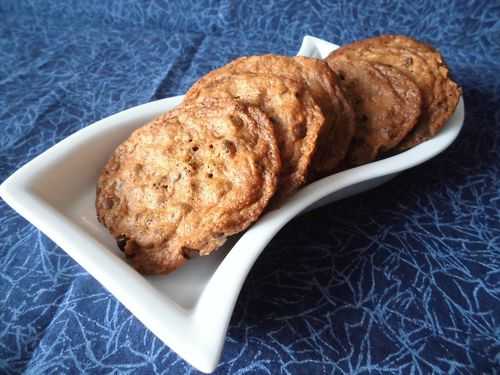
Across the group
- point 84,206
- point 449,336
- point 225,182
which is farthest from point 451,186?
point 84,206

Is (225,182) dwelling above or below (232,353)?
above

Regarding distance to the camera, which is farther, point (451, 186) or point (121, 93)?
point (121, 93)

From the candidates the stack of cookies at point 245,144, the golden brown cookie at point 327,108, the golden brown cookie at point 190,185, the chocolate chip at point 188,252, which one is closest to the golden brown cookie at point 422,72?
the stack of cookies at point 245,144

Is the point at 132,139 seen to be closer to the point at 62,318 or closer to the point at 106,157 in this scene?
the point at 106,157

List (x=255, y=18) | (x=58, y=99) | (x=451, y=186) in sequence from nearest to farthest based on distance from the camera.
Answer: (x=451, y=186), (x=58, y=99), (x=255, y=18)

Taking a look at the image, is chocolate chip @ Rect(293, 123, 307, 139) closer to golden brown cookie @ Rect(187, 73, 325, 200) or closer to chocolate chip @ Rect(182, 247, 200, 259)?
golden brown cookie @ Rect(187, 73, 325, 200)

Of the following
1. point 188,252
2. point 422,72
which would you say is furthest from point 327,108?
point 188,252

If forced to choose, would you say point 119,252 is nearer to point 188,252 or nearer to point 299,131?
point 188,252

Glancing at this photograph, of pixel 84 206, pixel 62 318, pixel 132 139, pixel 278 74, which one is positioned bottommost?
pixel 62 318
